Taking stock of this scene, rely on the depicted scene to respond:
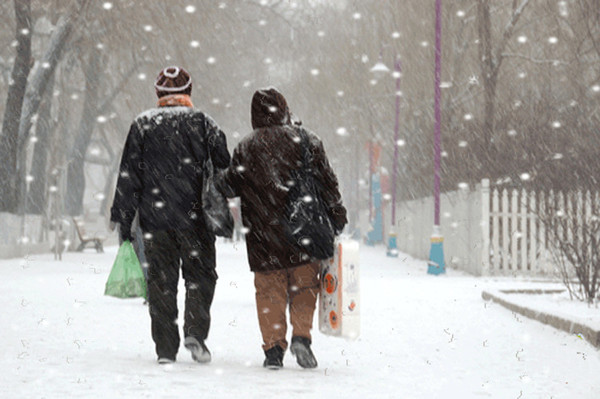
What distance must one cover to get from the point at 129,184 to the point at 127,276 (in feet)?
5.97

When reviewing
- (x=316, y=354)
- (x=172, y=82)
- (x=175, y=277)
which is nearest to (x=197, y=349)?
(x=175, y=277)

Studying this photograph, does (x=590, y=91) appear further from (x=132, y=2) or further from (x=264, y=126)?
(x=264, y=126)

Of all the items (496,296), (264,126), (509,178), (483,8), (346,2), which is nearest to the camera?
(264,126)

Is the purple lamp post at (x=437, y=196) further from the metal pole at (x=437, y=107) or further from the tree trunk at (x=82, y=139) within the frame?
the tree trunk at (x=82, y=139)

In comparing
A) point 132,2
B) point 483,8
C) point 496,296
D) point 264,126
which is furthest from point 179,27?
point 264,126

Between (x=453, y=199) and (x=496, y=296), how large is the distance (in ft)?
30.6

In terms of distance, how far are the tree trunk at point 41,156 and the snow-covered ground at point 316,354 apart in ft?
60.6

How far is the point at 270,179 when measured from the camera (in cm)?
710

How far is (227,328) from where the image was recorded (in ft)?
33.3

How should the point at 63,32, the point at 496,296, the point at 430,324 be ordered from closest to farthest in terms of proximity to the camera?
the point at 430,324 < the point at 496,296 < the point at 63,32

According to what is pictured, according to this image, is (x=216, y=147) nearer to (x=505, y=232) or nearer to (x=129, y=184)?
(x=129, y=184)

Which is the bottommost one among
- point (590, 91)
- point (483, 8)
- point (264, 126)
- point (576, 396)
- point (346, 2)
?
point (576, 396)

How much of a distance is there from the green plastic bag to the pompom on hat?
139cm

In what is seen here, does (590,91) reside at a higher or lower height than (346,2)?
lower
